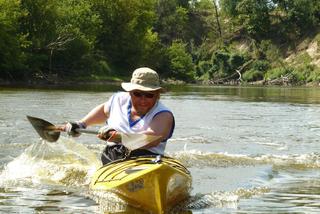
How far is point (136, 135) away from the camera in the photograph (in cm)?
877

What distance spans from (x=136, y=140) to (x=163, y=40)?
108025 mm

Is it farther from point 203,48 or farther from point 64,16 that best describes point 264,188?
point 203,48

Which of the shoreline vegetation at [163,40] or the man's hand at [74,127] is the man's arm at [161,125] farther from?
the shoreline vegetation at [163,40]

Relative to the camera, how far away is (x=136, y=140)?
29.0 feet

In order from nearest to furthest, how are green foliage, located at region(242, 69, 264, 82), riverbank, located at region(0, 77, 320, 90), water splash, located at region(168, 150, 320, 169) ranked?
1. water splash, located at region(168, 150, 320, 169)
2. riverbank, located at region(0, 77, 320, 90)
3. green foliage, located at region(242, 69, 264, 82)

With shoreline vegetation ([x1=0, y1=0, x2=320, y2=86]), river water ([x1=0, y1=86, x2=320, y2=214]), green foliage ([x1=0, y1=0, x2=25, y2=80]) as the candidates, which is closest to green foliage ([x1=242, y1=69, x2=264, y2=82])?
shoreline vegetation ([x1=0, y1=0, x2=320, y2=86])

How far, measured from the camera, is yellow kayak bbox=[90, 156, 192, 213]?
8086mm

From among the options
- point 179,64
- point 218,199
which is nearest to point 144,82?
point 218,199

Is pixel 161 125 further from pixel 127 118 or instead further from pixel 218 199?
pixel 218 199

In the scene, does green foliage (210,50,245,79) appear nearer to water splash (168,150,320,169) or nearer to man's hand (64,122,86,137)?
water splash (168,150,320,169)

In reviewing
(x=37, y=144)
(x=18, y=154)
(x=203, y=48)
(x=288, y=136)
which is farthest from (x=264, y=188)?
(x=203, y=48)

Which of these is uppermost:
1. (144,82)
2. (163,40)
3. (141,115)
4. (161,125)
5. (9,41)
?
(9,41)

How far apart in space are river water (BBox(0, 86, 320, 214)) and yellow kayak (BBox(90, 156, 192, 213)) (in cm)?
24

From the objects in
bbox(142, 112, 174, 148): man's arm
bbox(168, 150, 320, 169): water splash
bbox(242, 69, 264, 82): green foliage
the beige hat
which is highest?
the beige hat
